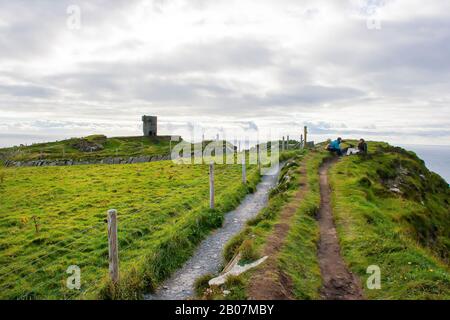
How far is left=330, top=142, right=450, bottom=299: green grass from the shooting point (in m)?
10.6

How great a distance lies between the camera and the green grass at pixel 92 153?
67000mm

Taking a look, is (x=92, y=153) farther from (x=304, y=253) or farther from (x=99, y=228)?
(x=304, y=253)

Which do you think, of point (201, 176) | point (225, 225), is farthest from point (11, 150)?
point (225, 225)

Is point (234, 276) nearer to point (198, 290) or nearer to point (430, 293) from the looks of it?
point (198, 290)

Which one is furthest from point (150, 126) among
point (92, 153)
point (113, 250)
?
point (113, 250)

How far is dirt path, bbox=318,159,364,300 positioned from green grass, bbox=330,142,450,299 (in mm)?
330

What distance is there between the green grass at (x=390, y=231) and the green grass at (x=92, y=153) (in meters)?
42.1

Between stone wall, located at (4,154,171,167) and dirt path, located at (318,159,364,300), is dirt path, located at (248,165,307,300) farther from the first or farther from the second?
stone wall, located at (4,154,171,167)

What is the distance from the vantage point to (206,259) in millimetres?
13781

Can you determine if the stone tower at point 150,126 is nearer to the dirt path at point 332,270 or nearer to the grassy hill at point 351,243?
the grassy hill at point 351,243

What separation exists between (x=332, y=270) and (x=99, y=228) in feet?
41.0

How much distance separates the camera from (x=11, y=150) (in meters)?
82.1

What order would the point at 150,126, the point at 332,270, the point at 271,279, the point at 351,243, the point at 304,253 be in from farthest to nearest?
the point at 150,126 → the point at 351,243 → the point at 304,253 → the point at 332,270 → the point at 271,279

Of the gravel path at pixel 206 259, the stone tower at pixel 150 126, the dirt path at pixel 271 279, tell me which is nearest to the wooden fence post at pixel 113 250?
the gravel path at pixel 206 259
